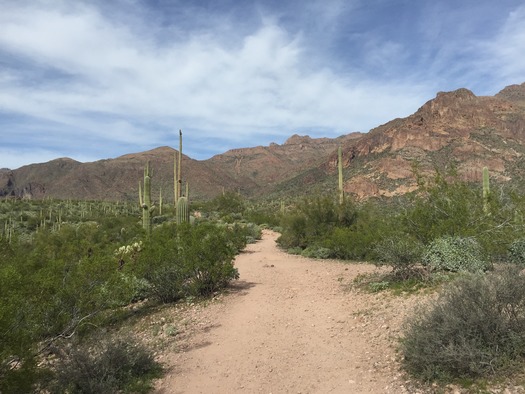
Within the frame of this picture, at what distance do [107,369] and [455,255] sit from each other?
7642 mm

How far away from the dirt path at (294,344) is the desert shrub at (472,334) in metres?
0.48

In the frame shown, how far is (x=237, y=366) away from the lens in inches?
241

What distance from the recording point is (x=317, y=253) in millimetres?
16469

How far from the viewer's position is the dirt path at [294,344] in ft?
17.9

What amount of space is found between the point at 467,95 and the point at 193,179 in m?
82.2

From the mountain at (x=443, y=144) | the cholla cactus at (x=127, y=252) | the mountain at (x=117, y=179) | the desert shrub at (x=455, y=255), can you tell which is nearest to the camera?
the desert shrub at (x=455, y=255)

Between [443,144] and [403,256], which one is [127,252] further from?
[443,144]

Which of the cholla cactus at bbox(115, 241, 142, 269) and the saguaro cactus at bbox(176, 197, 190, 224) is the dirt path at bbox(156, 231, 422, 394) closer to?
the cholla cactus at bbox(115, 241, 142, 269)

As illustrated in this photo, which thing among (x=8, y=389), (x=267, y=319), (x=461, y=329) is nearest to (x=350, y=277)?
(x=267, y=319)

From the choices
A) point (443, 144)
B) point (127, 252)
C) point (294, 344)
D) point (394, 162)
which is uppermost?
point (443, 144)

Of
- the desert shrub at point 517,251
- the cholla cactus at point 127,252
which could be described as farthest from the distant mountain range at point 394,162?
the cholla cactus at point 127,252

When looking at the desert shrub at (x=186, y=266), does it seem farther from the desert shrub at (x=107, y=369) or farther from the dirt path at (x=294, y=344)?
the desert shrub at (x=107, y=369)

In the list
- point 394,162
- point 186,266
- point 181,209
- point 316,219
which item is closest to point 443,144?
point 394,162

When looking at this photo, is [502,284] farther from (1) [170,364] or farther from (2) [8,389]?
(2) [8,389]
